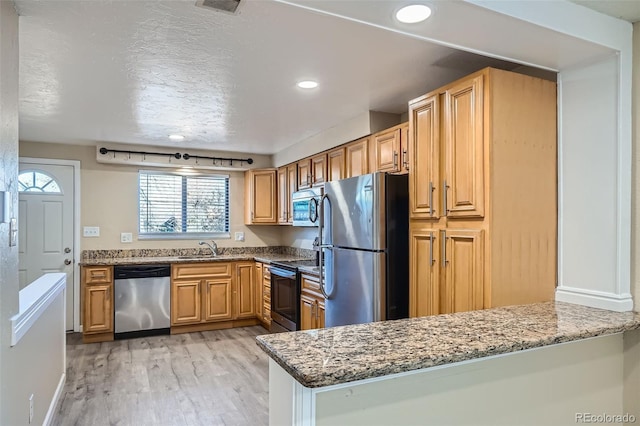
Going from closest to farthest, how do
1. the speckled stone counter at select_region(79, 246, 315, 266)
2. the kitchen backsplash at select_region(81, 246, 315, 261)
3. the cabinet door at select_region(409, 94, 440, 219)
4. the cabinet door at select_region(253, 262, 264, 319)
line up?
the cabinet door at select_region(409, 94, 440, 219) → the speckled stone counter at select_region(79, 246, 315, 266) → the kitchen backsplash at select_region(81, 246, 315, 261) → the cabinet door at select_region(253, 262, 264, 319)

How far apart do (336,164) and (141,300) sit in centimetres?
269

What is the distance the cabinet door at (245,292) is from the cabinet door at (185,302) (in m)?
0.46

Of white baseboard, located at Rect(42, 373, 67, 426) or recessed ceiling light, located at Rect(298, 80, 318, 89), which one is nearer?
white baseboard, located at Rect(42, 373, 67, 426)

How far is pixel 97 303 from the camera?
438cm

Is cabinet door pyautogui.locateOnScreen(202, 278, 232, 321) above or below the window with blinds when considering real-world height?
below

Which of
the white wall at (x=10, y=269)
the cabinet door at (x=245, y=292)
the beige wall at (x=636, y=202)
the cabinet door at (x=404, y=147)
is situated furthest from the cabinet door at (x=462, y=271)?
the cabinet door at (x=245, y=292)

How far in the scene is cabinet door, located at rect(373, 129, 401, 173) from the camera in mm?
2910

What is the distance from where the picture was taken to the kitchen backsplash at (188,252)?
4828 millimetres

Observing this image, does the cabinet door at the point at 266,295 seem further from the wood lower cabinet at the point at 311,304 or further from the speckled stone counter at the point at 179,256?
the wood lower cabinet at the point at 311,304

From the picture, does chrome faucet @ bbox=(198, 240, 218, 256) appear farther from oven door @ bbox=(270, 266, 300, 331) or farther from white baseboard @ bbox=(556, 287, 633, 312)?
white baseboard @ bbox=(556, 287, 633, 312)

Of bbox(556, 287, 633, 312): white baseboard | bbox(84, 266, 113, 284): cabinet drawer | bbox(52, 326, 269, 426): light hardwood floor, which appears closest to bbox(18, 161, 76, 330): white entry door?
bbox(84, 266, 113, 284): cabinet drawer

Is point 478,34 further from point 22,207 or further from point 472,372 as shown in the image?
point 22,207

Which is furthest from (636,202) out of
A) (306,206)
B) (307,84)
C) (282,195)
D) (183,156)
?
(183,156)

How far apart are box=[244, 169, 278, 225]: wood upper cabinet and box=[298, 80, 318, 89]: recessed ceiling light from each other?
8.80 ft
